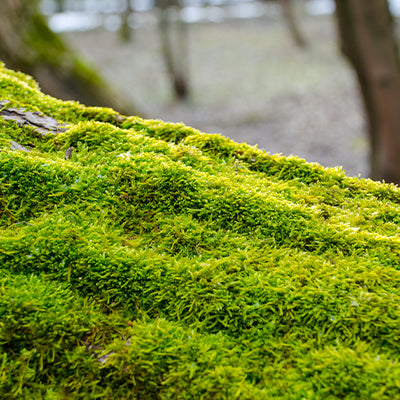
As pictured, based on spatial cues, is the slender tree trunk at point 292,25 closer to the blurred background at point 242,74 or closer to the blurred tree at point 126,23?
the blurred background at point 242,74

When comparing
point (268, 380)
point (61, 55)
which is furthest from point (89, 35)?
point (268, 380)

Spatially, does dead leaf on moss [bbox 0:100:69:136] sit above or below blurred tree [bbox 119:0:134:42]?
below

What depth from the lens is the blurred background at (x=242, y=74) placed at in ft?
43.2

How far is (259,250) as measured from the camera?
2.02 meters

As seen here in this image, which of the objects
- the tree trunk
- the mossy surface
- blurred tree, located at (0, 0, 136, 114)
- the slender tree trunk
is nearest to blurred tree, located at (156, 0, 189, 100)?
the slender tree trunk

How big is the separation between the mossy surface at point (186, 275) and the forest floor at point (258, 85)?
6595mm

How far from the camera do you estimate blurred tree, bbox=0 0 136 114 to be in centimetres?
693

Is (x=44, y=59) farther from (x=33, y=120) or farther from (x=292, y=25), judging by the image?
(x=292, y=25)

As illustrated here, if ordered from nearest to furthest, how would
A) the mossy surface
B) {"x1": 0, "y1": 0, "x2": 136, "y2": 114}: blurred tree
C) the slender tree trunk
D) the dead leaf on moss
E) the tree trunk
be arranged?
1. the mossy surface
2. the dead leaf on moss
3. {"x1": 0, "y1": 0, "x2": 136, "y2": 114}: blurred tree
4. the tree trunk
5. the slender tree trunk

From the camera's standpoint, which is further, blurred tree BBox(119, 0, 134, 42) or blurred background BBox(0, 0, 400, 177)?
blurred tree BBox(119, 0, 134, 42)

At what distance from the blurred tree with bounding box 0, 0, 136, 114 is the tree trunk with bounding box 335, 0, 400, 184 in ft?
15.9

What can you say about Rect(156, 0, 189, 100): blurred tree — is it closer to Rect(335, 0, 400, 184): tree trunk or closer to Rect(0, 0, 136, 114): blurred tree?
Rect(0, 0, 136, 114): blurred tree

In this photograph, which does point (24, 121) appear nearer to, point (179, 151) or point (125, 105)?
point (179, 151)

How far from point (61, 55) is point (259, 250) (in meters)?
6.97
